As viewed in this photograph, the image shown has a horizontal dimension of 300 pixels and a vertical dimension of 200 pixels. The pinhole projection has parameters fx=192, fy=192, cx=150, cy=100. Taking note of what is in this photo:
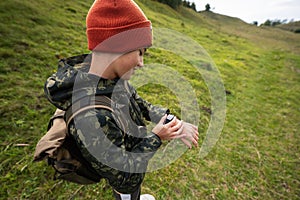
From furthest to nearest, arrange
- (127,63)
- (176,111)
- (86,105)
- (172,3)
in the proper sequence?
(172,3) < (176,111) < (127,63) < (86,105)

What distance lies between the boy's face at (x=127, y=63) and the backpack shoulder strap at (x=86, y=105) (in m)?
0.25

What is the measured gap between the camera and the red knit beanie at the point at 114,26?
1.29 metres

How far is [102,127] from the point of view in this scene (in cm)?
112

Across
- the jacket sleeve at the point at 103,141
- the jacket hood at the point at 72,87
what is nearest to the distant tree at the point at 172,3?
the jacket hood at the point at 72,87

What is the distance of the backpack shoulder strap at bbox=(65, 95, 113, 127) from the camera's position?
1.11 meters

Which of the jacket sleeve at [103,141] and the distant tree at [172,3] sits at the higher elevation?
the distant tree at [172,3]

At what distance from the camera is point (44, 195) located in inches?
87.7

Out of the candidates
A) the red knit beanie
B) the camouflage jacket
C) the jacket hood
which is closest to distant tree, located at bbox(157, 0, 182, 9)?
the red knit beanie

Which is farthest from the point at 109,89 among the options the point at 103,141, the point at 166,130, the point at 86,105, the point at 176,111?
the point at 176,111

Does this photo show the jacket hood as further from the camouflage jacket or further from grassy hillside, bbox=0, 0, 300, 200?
grassy hillside, bbox=0, 0, 300, 200

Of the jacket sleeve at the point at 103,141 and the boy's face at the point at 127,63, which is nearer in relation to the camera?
the jacket sleeve at the point at 103,141

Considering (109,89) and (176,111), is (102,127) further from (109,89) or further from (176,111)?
(176,111)

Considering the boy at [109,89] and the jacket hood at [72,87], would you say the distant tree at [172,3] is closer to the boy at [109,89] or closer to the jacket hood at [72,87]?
the boy at [109,89]

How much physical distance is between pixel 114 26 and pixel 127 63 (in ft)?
0.85
